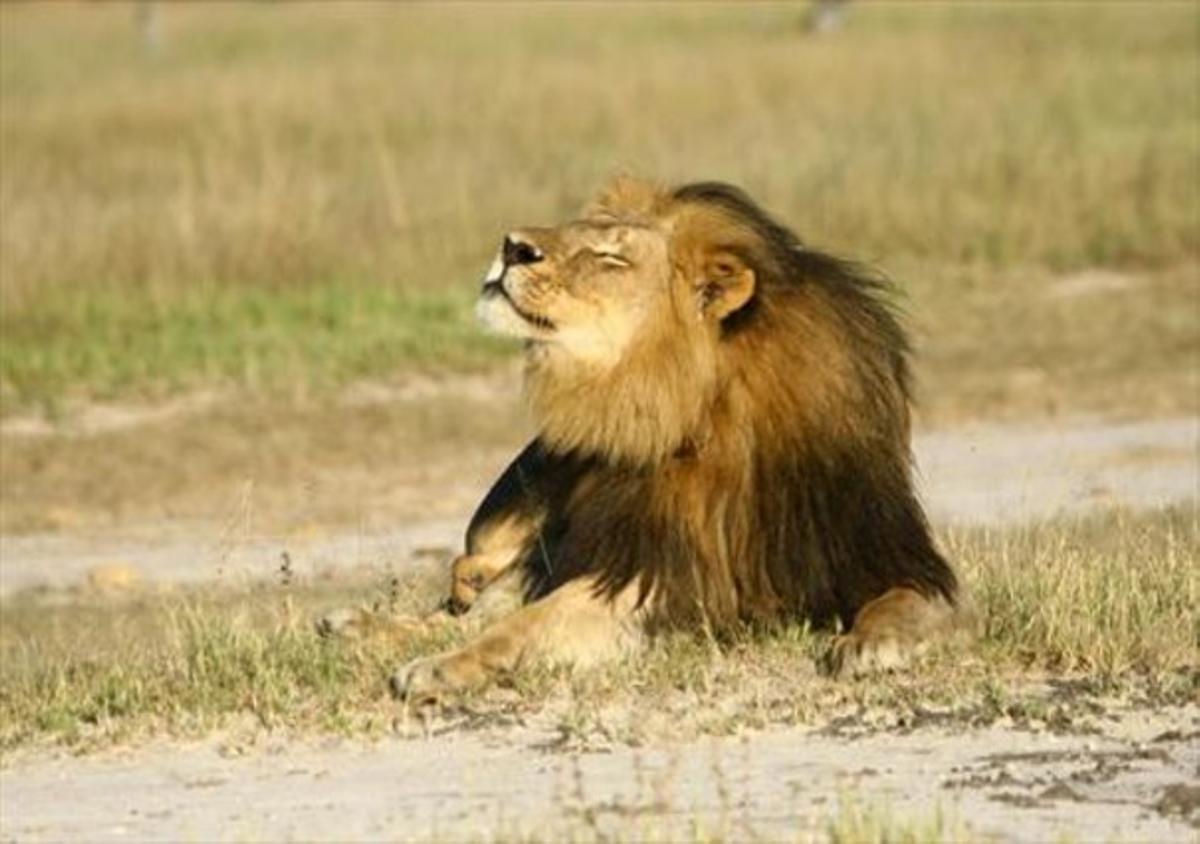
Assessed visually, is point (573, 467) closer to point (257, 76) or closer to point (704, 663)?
point (704, 663)

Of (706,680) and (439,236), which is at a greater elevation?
(439,236)

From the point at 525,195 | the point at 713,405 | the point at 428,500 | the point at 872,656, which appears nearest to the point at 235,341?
the point at 428,500

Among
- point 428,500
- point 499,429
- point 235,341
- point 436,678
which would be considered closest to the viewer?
point 436,678

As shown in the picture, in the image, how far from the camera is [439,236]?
17328mm

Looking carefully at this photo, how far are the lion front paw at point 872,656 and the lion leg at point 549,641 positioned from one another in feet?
1.66

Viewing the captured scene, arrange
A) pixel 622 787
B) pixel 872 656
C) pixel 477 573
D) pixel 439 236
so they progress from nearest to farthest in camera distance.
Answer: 1. pixel 622 787
2. pixel 872 656
3. pixel 477 573
4. pixel 439 236

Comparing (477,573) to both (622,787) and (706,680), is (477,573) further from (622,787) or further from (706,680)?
(622,787)

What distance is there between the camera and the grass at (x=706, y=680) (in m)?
6.91

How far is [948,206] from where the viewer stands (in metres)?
17.9

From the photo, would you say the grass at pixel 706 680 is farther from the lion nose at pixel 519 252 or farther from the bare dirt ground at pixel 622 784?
the lion nose at pixel 519 252

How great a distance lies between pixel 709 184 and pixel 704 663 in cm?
113

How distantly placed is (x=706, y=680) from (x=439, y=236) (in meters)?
10.4

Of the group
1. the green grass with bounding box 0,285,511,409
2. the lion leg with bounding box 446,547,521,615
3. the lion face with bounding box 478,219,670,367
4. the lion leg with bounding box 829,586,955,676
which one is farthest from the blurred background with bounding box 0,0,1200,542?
the lion leg with bounding box 829,586,955,676

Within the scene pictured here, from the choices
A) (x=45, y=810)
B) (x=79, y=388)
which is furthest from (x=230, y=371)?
(x=45, y=810)
